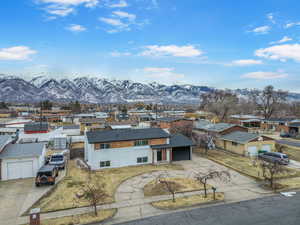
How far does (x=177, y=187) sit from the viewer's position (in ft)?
58.4

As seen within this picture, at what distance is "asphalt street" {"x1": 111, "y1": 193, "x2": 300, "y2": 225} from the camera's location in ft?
40.5

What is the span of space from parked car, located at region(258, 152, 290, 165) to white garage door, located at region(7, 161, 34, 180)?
28.1 meters

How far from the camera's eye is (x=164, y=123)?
50.1 meters

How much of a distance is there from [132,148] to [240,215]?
50.9 feet

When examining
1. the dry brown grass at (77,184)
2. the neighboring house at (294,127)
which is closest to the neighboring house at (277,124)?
the neighboring house at (294,127)

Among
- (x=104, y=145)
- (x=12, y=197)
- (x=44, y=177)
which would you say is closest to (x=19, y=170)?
(x=44, y=177)

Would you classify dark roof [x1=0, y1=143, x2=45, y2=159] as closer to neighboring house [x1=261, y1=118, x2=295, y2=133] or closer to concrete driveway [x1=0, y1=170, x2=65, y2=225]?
concrete driveway [x1=0, y1=170, x2=65, y2=225]

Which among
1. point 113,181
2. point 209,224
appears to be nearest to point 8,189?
point 113,181

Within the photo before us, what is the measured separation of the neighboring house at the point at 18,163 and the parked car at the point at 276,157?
27.7m

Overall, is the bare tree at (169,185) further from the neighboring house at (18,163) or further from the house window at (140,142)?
the neighboring house at (18,163)

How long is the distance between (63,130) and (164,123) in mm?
24547

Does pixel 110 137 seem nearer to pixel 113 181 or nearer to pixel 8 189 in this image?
pixel 113 181

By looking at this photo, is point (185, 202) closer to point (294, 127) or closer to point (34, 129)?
point (34, 129)

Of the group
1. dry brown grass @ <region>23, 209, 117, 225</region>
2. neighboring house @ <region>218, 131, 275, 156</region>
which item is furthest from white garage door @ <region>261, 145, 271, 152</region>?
dry brown grass @ <region>23, 209, 117, 225</region>
